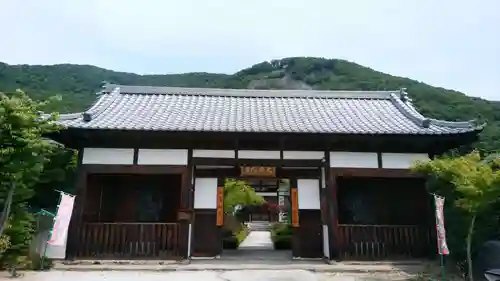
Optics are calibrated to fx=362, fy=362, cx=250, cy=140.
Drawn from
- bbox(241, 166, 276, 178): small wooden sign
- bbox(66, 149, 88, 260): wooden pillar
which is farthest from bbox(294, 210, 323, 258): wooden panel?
bbox(66, 149, 88, 260): wooden pillar

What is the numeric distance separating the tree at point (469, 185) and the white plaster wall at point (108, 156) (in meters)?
8.50

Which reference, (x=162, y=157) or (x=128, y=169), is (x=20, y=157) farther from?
(x=162, y=157)

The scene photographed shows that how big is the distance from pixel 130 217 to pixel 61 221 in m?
3.71

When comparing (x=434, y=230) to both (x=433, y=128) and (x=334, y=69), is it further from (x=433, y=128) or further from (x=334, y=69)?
(x=334, y=69)

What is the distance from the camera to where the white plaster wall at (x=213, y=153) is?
11.4m

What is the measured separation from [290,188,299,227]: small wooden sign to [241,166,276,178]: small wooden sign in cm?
105

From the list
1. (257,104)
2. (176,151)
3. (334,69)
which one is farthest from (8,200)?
(334,69)

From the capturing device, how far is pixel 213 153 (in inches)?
451

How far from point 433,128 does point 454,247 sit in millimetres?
4024

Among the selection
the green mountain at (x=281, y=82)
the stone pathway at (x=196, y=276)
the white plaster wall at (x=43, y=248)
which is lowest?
the stone pathway at (x=196, y=276)

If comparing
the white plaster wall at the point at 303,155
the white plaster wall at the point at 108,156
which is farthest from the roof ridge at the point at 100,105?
the white plaster wall at the point at 303,155

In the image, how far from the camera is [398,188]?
12.6 meters

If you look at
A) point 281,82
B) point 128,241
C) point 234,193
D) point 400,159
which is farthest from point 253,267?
point 281,82

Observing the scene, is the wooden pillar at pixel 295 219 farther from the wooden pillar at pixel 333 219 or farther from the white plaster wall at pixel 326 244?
the wooden pillar at pixel 333 219
